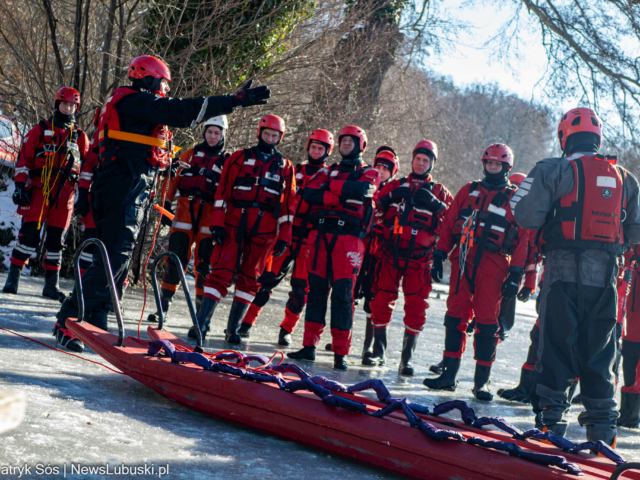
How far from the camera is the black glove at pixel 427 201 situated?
659 cm

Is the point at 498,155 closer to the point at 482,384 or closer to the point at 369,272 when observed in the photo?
the point at 369,272

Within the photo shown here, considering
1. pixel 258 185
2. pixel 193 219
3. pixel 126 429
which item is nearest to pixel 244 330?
pixel 193 219

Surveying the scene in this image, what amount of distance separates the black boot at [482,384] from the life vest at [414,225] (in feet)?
4.92

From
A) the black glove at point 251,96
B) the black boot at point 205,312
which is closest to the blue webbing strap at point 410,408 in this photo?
the black glove at point 251,96

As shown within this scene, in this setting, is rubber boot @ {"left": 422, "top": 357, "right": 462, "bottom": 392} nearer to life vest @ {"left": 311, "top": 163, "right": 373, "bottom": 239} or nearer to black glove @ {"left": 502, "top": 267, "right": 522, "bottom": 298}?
black glove @ {"left": 502, "top": 267, "right": 522, "bottom": 298}

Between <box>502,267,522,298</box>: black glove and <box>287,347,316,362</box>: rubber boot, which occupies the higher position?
<box>502,267,522,298</box>: black glove

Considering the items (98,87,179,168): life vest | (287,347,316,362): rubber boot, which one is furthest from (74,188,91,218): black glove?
(287,347,316,362): rubber boot

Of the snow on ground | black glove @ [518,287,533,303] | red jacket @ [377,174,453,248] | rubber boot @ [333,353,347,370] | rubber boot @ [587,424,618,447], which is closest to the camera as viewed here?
the snow on ground

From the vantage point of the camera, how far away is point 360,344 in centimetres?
793

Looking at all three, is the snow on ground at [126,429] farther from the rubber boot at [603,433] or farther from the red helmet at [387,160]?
the red helmet at [387,160]

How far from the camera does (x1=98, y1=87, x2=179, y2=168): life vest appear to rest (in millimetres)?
4738

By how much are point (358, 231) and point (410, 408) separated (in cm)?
302

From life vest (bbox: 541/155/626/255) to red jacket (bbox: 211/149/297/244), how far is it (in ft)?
9.18

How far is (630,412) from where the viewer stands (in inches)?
231
